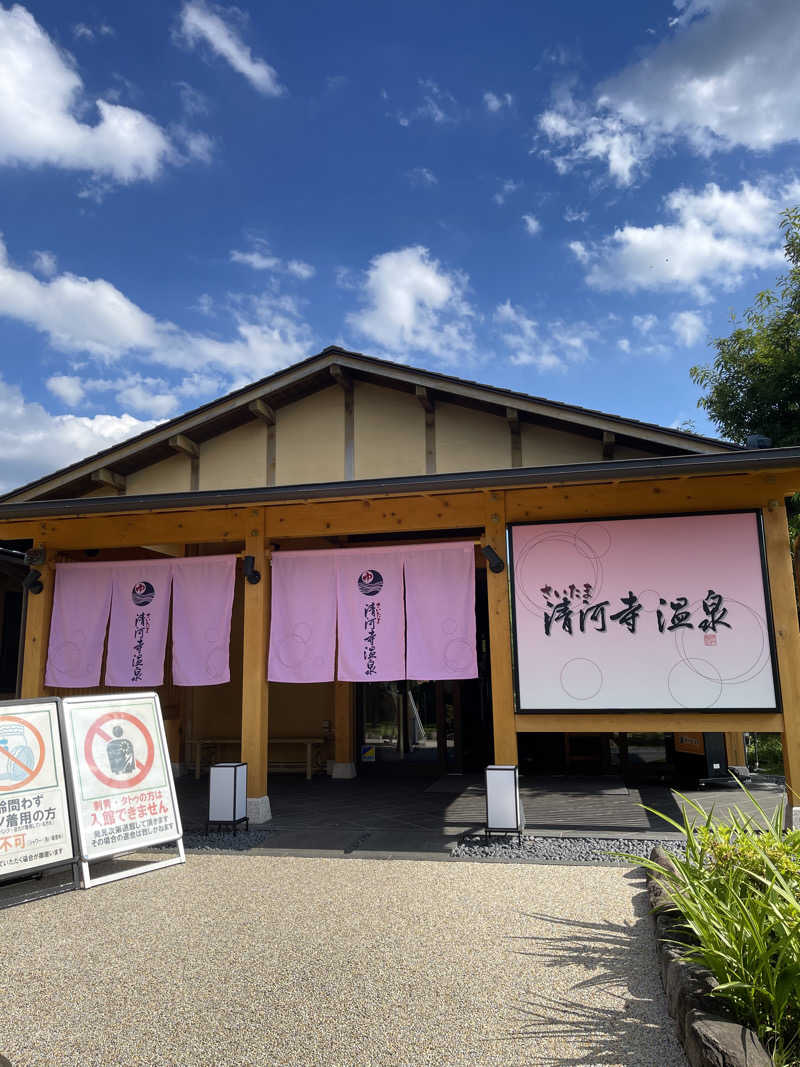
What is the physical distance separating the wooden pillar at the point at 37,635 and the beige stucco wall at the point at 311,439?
3274mm

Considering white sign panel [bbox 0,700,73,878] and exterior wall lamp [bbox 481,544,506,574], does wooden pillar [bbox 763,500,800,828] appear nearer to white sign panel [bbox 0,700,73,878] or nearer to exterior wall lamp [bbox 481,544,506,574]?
exterior wall lamp [bbox 481,544,506,574]

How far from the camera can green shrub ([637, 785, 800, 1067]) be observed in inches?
110

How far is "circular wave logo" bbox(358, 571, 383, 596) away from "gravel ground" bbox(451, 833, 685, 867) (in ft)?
8.82

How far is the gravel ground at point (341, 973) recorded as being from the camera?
3.08m

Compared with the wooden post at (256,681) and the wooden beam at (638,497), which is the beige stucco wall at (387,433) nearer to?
the wooden post at (256,681)

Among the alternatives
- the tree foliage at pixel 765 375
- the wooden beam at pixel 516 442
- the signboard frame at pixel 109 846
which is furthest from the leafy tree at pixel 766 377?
the signboard frame at pixel 109 846

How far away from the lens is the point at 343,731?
11.5 meters

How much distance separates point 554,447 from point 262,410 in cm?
411

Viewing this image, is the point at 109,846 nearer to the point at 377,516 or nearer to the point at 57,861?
the point at 57,861

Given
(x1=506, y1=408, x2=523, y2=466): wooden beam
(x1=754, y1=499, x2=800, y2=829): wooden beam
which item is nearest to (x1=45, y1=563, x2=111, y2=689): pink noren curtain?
(x1=506, y1=408, x2=523, y2=466): wooden beam

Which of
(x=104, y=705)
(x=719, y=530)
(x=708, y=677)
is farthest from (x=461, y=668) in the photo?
(x=104, y=705)

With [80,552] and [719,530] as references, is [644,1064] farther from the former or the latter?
[80,552]

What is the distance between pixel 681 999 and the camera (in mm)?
3084

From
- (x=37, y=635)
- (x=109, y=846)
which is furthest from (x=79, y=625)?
(x=109, y=846)
